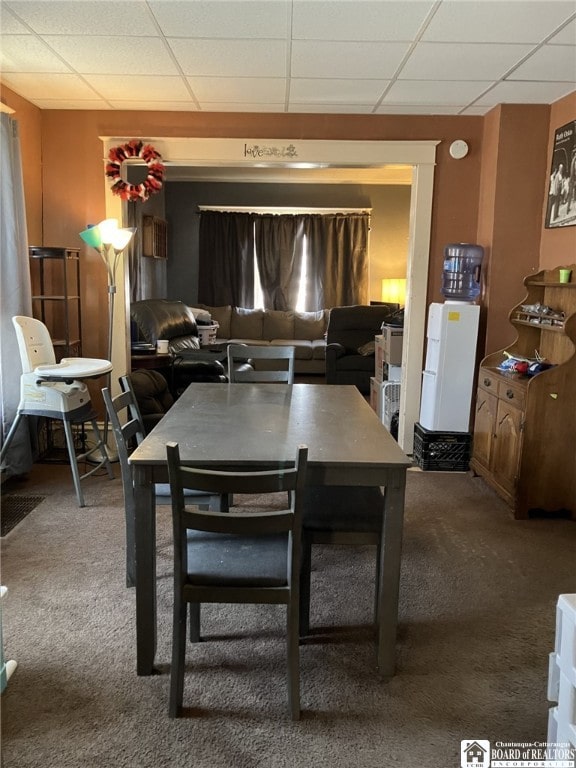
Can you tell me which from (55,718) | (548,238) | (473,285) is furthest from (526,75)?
(55,718)

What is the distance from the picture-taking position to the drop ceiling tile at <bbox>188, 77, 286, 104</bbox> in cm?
366

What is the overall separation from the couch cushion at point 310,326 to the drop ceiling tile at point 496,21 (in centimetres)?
549

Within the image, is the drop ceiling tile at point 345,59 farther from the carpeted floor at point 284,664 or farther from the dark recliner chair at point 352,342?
the dark recliner chair at point 352,342

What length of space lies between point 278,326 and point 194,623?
252 inches

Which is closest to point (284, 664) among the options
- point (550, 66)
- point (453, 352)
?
point (453, 352)

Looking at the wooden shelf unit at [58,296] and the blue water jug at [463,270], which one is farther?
the wooden shelf unit at [58,296]

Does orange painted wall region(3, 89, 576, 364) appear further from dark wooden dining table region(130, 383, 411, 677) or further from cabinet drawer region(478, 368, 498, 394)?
dark wooden dining table region(130, 383, 411, 677)

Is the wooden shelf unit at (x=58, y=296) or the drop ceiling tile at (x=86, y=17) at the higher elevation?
the drop ceiling tile at (x=86, y=17)

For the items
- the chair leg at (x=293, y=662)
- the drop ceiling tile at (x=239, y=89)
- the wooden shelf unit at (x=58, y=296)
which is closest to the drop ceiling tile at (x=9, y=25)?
the drop ceiling tile at (x=239, y=89)

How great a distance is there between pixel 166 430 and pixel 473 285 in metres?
2.82

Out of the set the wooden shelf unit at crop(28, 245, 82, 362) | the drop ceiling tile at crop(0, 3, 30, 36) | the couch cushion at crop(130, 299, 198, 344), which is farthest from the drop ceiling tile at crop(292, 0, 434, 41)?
the couch cushion at crop(130, 299, 198, 344)

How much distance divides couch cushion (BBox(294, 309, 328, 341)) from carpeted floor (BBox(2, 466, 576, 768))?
5.36 metres

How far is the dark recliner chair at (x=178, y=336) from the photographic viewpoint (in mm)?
5027

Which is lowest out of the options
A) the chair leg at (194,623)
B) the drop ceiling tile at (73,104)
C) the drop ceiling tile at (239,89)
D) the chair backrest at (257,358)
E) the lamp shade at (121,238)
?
the chair leg at (194,623)
